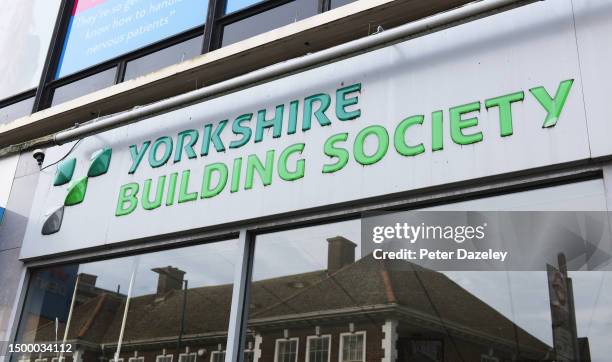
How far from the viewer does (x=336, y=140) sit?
5.13 metres

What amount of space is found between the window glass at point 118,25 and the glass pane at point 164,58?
6.1 inches

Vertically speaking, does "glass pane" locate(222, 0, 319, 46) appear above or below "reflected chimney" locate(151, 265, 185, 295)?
above

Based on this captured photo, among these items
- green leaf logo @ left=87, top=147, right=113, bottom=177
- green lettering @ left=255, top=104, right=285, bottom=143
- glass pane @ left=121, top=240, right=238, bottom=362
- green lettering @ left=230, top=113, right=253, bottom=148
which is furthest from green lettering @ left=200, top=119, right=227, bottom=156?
green leaf logo @ left=87, top=147, right=113, bottom=177

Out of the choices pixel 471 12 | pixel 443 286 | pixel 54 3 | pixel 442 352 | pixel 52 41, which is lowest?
pixel 442 352

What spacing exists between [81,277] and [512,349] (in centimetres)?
423

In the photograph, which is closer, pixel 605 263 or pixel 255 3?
pixel 605 263

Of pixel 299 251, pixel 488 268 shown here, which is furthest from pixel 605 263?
pixel 299 251

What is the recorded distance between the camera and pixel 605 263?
13.2 feet

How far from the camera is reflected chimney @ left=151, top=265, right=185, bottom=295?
230 inches

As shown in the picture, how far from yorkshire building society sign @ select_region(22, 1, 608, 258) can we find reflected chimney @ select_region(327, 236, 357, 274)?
34 centimetres

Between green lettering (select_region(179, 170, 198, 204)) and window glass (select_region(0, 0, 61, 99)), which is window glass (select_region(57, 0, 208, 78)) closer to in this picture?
window glass (select_region(0, 0, 61, 99))

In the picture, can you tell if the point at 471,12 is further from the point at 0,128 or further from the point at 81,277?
the point at 0,128

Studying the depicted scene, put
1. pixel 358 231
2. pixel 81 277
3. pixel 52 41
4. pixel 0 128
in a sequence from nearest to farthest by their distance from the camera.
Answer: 1. pixel 358 231
2. pixel 81 277
3. pixel 0 128
4. pixel 52 41

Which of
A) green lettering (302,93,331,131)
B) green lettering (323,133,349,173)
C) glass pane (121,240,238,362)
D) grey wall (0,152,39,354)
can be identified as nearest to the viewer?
green lettering (323,133,349,173)
